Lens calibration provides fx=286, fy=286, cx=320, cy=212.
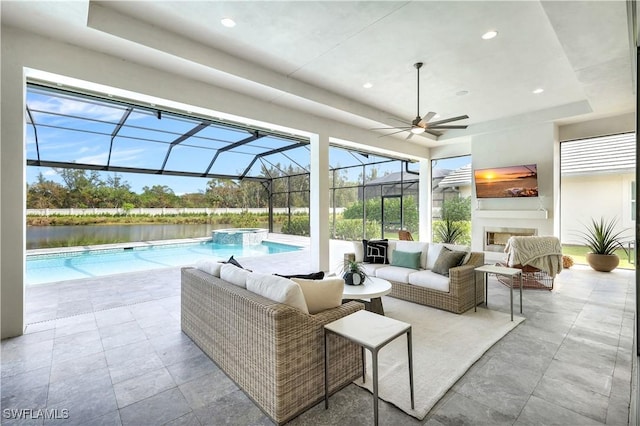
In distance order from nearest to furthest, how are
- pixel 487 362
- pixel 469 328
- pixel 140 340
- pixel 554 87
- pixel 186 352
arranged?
pixel 487 362 < pixel 186 352 < pixel 140 340 < pixel 469 328 < pixel 554 87

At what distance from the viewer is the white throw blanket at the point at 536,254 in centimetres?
492

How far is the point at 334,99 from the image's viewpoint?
A: 5449 mm

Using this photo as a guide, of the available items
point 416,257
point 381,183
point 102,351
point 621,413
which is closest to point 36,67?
point 102,351

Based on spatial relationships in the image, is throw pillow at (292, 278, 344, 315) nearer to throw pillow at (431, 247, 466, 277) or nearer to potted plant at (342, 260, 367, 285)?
potted plant at (342, 260, 367, 285)

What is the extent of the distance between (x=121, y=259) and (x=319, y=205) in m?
6.87

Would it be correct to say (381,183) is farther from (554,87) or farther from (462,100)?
(554,87)

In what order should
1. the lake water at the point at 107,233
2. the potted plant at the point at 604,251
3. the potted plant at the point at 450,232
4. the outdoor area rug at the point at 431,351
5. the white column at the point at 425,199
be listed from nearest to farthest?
the outdoor area rug at the point at 431,351 → the potted plant at the point at 604,251 → the potted plant at the point at 450,232 → the white column at the point at 425,199 → the lake water at the point at 107,233

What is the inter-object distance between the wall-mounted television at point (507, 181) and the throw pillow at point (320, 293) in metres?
6.60

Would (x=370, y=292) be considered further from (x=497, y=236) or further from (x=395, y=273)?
(x=497, y=236)

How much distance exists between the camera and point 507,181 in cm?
704

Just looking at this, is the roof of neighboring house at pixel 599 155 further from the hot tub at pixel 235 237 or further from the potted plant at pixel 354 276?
the hot tub at pixel 235 237

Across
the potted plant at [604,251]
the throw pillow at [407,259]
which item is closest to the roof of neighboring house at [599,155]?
the potted plant at [604,251]

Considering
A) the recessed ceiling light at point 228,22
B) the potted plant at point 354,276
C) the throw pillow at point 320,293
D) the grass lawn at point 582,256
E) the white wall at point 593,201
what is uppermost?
the recessed ceiling light at point 228,22

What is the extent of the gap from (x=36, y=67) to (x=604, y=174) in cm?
1089
